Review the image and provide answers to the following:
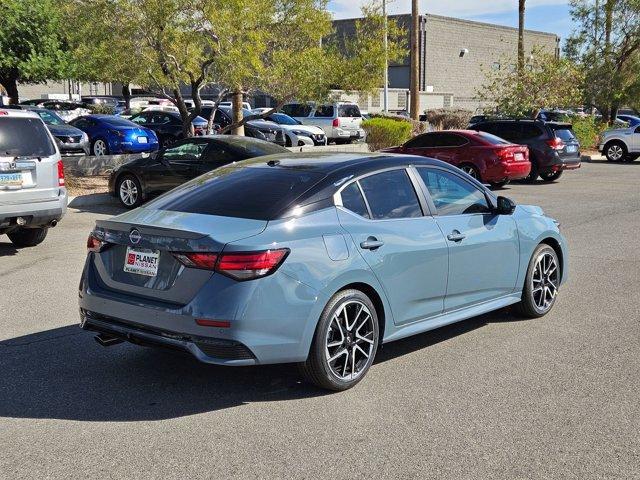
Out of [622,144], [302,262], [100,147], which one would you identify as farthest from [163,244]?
[622,144]

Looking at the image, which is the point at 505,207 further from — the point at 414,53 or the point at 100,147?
the point at 414,53

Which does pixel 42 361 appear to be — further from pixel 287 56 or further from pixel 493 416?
pixel 287 56

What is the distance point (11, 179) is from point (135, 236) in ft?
16.5

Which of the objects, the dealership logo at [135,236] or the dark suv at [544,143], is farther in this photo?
the dark suv at [544,143]

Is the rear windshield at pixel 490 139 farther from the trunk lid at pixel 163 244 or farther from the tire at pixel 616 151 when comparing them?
the trunk lid at pixel 163 244

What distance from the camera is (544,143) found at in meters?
20.7

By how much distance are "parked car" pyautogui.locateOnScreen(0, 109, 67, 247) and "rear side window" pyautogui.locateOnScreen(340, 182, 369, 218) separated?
18.1 feet

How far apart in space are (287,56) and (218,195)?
40.0ft

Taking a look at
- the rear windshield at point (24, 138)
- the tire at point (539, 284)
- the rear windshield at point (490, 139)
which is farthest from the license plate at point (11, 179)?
the rear windshield at point (490, 139)

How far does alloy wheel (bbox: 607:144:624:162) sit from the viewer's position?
2827cm

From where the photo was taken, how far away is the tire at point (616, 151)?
92.5 ft

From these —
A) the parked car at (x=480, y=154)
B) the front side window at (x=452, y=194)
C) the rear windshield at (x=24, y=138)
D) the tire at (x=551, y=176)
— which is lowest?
the tire at (x=551, y=176)

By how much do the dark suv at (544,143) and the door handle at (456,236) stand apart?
15.4 metres

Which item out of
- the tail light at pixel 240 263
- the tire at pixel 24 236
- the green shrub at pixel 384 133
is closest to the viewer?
the tail light at pixel 240 263
